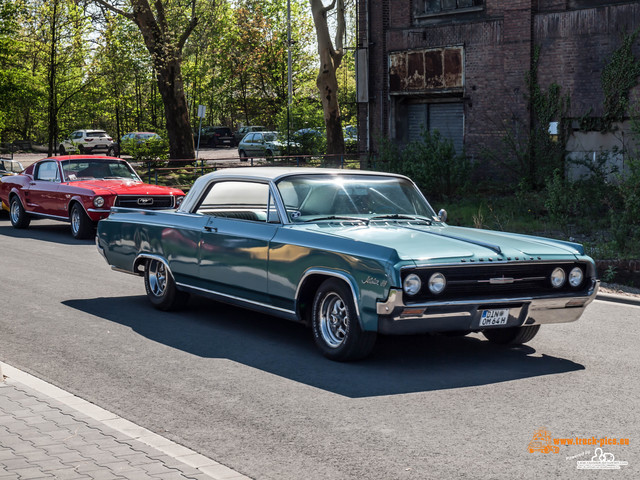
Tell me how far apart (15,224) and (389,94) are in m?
12.5

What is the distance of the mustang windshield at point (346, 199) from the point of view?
8.46m

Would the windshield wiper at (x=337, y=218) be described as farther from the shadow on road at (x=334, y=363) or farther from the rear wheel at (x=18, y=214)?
the rear wheel at (x=18, y=214)

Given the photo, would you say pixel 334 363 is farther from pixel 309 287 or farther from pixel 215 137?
pixel 215 137

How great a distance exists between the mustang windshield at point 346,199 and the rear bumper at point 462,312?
5.14 feet

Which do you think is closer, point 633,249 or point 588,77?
point 633,249

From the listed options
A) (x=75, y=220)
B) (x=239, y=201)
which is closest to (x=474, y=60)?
(x=75, y=220)

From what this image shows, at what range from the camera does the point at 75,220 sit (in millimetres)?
18219

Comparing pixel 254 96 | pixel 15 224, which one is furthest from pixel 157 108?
pixel 15 224

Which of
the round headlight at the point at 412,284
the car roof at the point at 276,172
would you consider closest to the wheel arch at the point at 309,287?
the round headlight at the point at 412,284

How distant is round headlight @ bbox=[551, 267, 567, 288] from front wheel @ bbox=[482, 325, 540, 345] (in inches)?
25.8

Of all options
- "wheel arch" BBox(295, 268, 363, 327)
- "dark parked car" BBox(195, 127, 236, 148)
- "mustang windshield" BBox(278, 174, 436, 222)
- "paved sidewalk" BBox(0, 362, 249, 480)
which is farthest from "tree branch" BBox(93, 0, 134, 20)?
"dark parked car" BBox(195, 127, 236, 148)

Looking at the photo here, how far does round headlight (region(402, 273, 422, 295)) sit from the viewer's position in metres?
7.01

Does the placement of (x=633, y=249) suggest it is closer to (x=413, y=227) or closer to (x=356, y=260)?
(x=413, y=227)

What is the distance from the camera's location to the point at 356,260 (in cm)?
728
